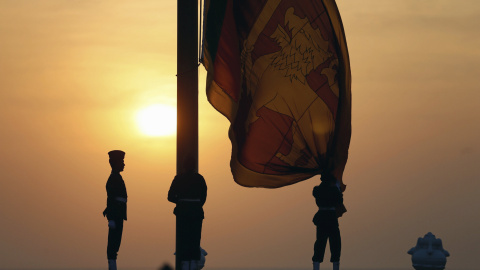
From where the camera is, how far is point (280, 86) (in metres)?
21.5

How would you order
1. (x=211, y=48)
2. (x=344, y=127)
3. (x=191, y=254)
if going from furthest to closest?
(x=344, y=127), (x=211, y=48), (x=191, y=254)

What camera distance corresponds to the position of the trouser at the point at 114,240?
19.3m

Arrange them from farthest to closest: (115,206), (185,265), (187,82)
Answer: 1. (187,82)
2. (115,206)
3. (185,265)

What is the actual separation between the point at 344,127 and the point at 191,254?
17.2 feet

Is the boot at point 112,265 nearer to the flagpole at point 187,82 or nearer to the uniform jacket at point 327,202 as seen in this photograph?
the flagpole at point 187,82

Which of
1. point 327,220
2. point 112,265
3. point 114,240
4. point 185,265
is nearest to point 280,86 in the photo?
point 327,220

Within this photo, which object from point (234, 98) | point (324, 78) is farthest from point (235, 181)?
point (324, 78)

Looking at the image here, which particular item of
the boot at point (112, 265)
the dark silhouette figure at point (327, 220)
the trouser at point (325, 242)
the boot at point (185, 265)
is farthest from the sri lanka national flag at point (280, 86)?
the boot at point (112, 265)

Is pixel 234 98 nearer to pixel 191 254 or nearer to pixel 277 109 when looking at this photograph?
pixel 277 109

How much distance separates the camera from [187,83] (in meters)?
19.6

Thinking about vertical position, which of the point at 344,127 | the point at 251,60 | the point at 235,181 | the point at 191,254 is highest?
the point at 251,60

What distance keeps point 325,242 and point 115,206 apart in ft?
14.5

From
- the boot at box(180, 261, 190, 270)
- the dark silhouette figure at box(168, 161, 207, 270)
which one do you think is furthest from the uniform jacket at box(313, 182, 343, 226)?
the boot at box(180, 261, 190, 270)

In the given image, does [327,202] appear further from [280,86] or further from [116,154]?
[116,154]
